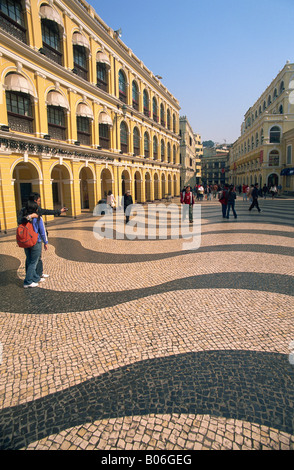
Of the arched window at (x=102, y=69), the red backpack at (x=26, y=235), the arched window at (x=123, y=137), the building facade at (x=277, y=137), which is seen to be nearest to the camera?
the red backpack at (x=26, y=235)

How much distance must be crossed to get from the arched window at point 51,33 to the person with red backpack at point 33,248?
1309cm

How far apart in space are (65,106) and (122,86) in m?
10.8

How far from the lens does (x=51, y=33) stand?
15625 millimetres

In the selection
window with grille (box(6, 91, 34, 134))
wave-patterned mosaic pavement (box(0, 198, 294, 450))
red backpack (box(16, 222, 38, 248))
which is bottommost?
wave-patterned mosaic pavement (box(0, 198, 294, 450))

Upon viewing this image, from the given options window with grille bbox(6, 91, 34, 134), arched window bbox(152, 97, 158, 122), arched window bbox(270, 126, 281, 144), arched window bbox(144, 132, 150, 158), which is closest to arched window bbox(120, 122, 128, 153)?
arched window bbox(144, 132, 150, 158)

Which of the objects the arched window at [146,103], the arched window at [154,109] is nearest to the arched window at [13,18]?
the arched window at [146,103]

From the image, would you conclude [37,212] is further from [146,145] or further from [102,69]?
[146,145]

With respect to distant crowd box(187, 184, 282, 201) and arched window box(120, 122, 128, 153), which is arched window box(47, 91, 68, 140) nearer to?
arched window box(120, 122, 128, 153)

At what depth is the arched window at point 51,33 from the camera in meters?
14.2

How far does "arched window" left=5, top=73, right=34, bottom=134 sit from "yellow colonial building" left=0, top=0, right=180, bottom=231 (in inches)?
1.7

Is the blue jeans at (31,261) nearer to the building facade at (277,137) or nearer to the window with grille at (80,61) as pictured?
the window with grille at (80,61)

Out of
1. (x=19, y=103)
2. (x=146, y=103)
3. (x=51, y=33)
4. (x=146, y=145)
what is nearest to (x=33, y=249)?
(x=19, y=103)

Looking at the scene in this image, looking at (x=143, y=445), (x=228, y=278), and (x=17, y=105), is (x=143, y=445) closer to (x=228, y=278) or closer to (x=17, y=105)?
(x=228, y=278)

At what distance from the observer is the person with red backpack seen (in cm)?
530
